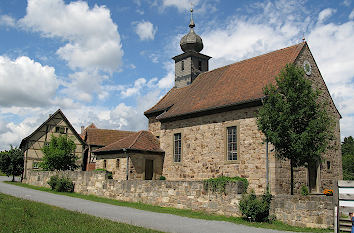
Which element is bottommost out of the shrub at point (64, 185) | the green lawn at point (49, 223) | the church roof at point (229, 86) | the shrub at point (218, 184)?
the shrub at point (64, 185)

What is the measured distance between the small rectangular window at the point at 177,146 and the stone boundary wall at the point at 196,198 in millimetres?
4707

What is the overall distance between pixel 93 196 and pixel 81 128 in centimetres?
3097

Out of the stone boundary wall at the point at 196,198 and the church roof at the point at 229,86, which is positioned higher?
the church roof at the point at 229,86

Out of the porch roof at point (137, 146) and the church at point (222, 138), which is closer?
→ the church at point (222, 138)

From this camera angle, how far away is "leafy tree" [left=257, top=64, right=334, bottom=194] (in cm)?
1395

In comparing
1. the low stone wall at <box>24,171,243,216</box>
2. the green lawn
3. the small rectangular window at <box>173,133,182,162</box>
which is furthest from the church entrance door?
the green lawn

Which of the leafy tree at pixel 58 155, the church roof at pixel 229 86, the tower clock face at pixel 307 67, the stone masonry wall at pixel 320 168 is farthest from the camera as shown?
the leafy tree at pixel 58 155

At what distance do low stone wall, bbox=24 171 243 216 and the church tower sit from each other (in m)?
11.7

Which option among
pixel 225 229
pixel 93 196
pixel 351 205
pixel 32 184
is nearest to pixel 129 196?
pixel 93 196

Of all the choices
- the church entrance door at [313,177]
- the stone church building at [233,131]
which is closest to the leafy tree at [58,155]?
the stone church building at [233,131]

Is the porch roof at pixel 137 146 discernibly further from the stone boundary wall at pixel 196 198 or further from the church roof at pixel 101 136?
the church roof at pixel 101 136

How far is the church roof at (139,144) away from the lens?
23578mm

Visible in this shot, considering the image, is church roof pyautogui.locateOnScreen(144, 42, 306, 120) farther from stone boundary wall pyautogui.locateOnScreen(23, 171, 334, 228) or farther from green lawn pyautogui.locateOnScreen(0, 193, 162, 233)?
green lawn pyautogui.locateOnScreen(0, 193, 162, 233)

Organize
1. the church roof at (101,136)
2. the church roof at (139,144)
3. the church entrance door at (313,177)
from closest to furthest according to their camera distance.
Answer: the church entrance door at (313,177)
the church roof at (139,144)
the church roof at (101,136)
